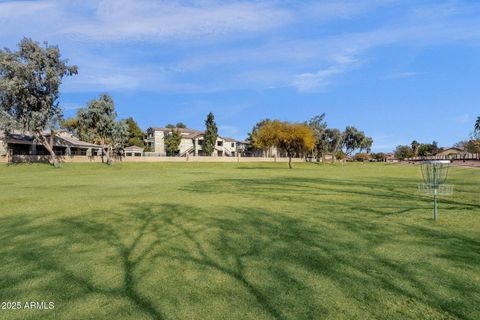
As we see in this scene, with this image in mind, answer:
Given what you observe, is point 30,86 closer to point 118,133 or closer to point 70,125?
point 118,133

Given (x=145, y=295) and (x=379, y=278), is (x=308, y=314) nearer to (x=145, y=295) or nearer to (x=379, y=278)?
(x=379, y=278)

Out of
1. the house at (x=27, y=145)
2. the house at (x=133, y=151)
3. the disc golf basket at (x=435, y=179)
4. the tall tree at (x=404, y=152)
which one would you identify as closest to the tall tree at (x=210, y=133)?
the house at (x=133, y=151)

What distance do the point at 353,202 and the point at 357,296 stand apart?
9.19 m

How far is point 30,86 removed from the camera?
47.2 meters

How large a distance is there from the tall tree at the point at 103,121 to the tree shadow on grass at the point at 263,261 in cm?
5184

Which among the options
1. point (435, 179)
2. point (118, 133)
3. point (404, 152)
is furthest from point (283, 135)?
point (404, 152)

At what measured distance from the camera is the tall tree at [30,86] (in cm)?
4512

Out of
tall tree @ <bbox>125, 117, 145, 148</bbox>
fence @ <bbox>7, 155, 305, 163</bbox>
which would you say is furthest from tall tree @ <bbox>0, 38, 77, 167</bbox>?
tall tree @ <bbox>125, 117, 145, 148</bbox>

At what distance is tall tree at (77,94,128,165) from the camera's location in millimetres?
57188

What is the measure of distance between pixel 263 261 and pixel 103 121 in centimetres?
5803

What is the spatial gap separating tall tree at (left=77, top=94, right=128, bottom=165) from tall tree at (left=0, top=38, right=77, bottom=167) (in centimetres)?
759

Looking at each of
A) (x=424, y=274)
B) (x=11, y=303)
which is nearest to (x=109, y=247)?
(x=11, y=303)

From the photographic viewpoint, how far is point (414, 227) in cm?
846

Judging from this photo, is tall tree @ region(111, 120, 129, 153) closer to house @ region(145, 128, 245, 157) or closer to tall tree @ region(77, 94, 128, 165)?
tall tree @ region(77, 94, 128, 165)
